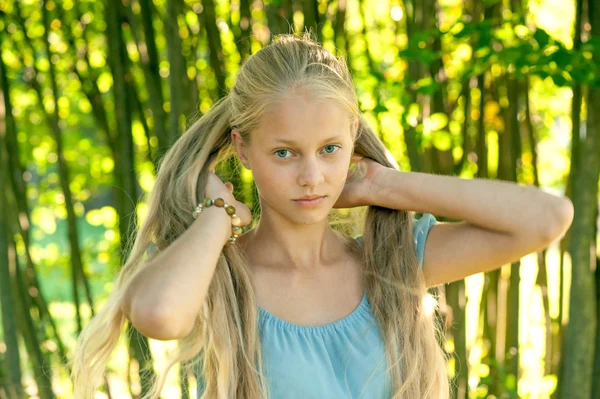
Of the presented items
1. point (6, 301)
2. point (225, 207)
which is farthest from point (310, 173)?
point (6, 301)

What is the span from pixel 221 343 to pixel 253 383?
0.10m

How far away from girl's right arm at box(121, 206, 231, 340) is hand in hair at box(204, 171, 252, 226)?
0.10 m

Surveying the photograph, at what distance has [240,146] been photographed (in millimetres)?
1893

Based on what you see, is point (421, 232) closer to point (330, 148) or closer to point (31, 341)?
point (330, 148)

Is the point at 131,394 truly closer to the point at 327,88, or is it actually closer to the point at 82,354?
the point at 82,354

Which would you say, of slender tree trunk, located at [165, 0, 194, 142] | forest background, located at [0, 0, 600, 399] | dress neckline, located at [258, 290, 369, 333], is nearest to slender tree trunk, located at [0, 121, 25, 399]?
forest background, located at [0, 0, 600, 399]

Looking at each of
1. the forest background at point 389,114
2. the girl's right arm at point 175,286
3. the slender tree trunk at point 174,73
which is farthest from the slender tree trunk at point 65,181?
the girl's right arm at point 175,286

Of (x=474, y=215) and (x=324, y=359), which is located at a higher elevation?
(x=474, y=215)

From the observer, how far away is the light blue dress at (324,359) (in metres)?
1.80

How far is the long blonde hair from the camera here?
1819 mm

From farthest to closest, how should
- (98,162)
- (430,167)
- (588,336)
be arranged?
(98,162), (430,167), (588,336)

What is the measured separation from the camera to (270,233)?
6.48ft

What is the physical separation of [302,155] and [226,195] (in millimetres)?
212

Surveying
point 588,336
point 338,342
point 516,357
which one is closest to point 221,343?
point 338,342
